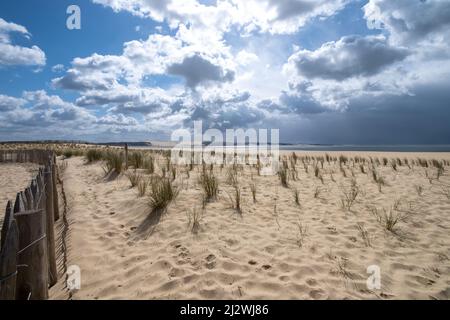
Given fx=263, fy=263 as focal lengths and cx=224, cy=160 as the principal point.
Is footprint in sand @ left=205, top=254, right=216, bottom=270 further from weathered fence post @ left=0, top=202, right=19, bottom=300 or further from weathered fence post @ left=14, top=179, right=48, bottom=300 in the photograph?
weathered fence post @ left=0, top=202, right=19, bottom=300

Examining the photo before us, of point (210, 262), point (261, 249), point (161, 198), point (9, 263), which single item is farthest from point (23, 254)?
point (161, 198)

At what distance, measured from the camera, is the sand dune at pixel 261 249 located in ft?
8.89

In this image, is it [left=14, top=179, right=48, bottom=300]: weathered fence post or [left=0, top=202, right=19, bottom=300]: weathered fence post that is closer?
[left=0, top=202, right=19, bottom=300]: weathered fence post

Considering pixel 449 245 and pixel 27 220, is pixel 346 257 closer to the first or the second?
pixel 449 245

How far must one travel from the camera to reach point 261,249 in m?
3.48

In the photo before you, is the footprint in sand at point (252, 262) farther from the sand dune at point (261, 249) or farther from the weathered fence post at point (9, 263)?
the weathered fence post at point (9, 263)

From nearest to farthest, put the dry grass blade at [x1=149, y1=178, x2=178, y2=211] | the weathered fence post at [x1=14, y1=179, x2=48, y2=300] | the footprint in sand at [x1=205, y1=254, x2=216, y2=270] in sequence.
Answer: the weathered fence post at [x1=14, y1=179, x2=48, y2=300]
the footprint in sand at [x1=205, y1=254, x2=216, y2=270]
the dry grass blade at [x1=149, y1=178, x2=178, y2=211]

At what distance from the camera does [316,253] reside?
3363 mm

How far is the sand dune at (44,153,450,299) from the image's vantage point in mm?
2709
